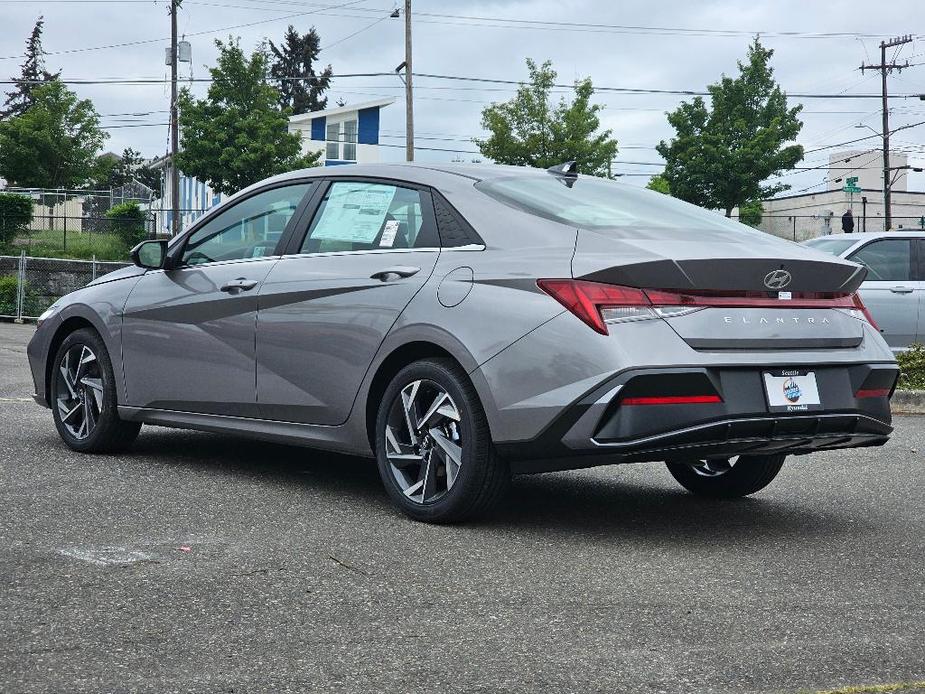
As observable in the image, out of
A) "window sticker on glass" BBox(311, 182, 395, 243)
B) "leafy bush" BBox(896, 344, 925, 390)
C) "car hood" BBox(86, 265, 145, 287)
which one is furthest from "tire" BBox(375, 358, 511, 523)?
"leafy bush" BBox(896, 344, 925, 390)

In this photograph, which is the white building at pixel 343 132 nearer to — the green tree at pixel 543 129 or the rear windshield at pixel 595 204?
the green tree at pixel 543 129

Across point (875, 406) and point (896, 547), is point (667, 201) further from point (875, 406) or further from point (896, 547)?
point (896, 547)

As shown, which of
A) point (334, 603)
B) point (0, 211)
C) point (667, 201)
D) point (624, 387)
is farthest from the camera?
point (0, 211)

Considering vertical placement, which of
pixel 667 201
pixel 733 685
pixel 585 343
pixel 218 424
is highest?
pixel 667 201

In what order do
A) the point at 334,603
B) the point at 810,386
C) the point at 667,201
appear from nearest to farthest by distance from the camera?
the point at 334,603 < the point at 810,386 < the point at 667,201

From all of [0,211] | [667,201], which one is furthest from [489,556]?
[0,211]

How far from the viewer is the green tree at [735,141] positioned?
49688mm

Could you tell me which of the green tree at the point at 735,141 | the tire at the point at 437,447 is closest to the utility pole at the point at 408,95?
the green tree at the point at 735,141

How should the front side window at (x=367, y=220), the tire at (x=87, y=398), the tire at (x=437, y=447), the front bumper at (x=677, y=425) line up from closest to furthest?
the front bumper at (x=677, y=425)
the tire at (x=437, y=447)
the front side window at (x=367, y=220)
the tire at (x=87, y=398)

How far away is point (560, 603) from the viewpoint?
13.4ft

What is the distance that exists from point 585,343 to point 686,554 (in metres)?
0.90

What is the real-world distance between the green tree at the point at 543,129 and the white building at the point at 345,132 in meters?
10.9

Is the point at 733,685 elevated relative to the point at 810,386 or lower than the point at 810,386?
lower

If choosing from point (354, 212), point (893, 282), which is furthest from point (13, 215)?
point (354, 212)
